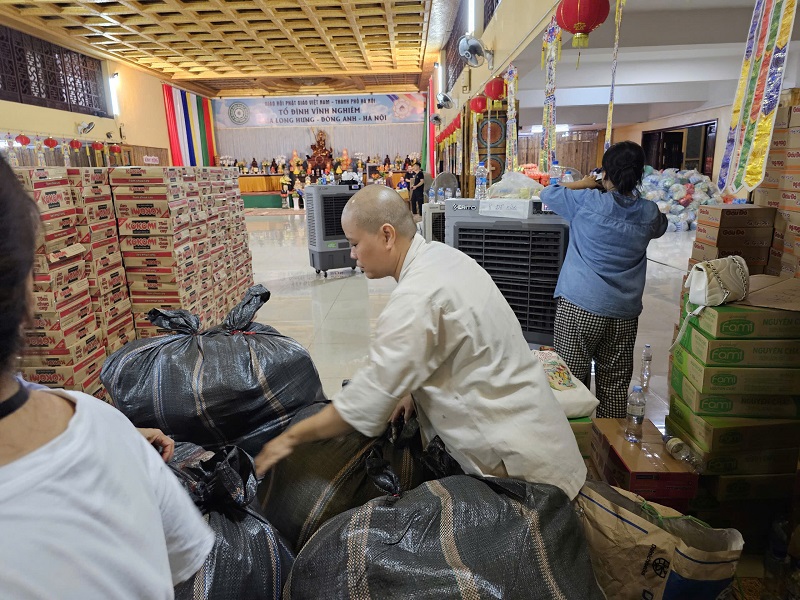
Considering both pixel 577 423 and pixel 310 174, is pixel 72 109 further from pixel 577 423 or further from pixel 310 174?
pixel 577 423

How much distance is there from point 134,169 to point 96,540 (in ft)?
10.5

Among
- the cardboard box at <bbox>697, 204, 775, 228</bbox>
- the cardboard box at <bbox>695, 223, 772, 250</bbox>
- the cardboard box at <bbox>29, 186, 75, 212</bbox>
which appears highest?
the cardboard box at <bbox>29, 186, 75, 212</bbox>

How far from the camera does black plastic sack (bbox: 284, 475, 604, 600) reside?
101 cm

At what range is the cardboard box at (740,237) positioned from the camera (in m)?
2.24

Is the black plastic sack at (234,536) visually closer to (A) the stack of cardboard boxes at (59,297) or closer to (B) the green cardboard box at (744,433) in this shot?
(B) the green cardboard box at (744,433)

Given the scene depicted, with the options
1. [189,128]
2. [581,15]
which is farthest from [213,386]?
[189,128]

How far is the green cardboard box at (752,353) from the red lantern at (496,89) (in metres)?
4.44

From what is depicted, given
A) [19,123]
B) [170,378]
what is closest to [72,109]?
[19,123]

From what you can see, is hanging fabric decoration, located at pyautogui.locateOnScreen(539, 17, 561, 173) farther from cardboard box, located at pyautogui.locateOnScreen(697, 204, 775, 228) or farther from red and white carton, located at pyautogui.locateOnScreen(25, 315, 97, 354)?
red and white carton, located at pyautogui.locateOnScreen(25, 315, 97, 354)

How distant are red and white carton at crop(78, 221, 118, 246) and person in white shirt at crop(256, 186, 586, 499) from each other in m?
2.19

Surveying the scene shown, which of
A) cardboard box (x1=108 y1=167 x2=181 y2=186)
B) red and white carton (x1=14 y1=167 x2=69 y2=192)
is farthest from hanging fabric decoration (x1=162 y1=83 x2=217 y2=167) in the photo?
red and white carton (x1=14 y1=167 x2=69 y2=192)

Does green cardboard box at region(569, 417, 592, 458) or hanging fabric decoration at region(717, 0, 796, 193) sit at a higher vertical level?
hanging fabric decoration at region(717, 0, 796, 193)

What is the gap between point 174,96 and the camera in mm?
15562

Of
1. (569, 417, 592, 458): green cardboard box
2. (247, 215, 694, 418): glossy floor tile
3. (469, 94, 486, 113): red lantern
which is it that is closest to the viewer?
(569, 417, 592, 458): green cardboard box
